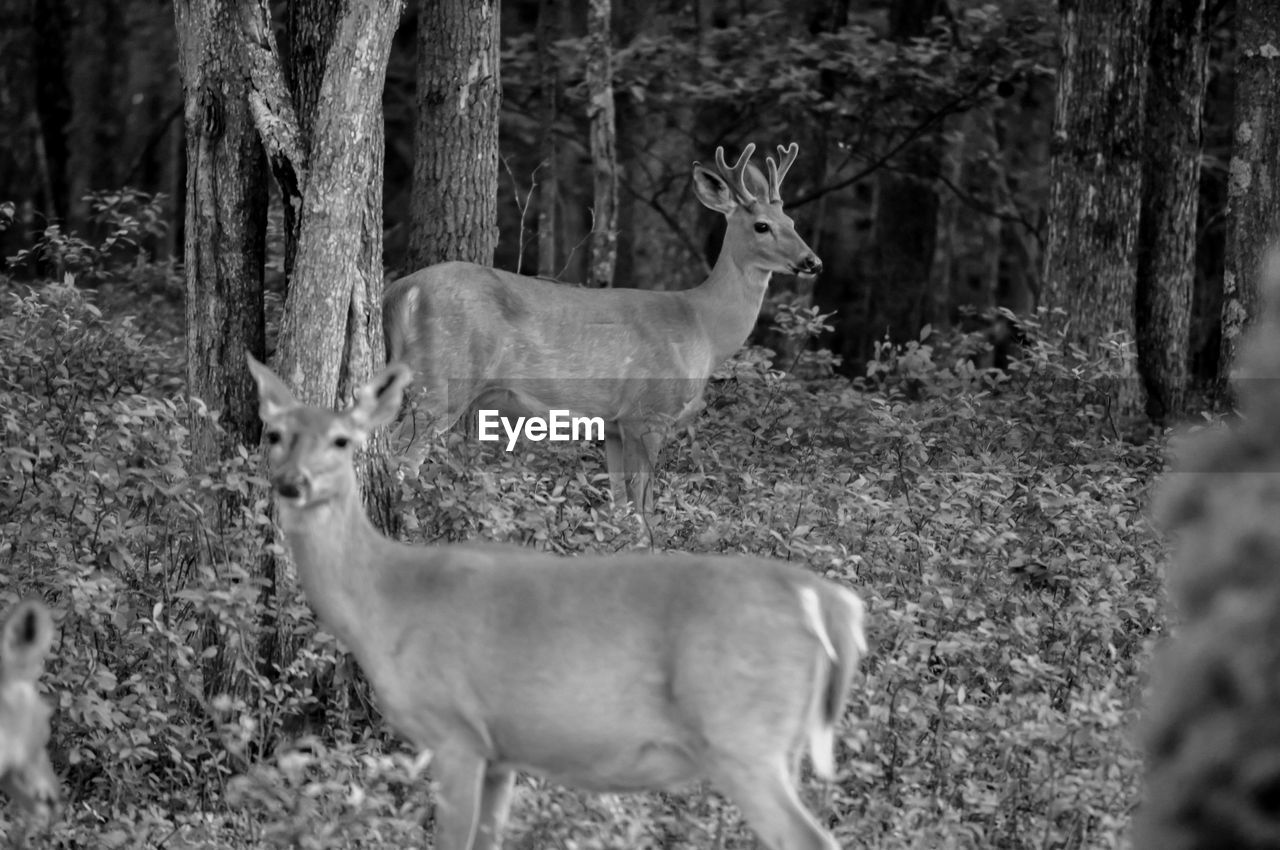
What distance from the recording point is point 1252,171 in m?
11.8

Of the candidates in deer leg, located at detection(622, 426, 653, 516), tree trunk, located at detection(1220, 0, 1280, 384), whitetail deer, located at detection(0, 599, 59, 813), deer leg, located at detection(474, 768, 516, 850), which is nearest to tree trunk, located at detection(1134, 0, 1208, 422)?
tree trunk, located at detection(1220, 0, 1280, 384)

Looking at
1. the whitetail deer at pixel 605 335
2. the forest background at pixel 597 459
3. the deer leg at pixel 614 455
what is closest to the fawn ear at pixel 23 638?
the forest background at pixel 597 459

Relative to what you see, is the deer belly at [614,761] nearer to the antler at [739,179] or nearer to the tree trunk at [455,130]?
the tree trunk at [455,130]

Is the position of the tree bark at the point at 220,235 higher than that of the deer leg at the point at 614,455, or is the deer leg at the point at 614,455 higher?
the tree bark at the point at 220,235

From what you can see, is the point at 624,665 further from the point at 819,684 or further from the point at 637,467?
the point at 637,467

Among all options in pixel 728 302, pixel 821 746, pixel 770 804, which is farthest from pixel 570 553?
pixel 728 302

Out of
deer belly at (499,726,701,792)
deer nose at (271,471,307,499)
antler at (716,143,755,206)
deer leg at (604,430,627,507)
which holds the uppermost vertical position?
antler at (716,143,755,206)

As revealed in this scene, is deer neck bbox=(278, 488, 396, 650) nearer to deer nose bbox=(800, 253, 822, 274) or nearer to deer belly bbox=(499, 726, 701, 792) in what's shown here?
deer belly bbox=(499, 726, 701, 792)

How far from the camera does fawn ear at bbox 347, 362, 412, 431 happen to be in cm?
568

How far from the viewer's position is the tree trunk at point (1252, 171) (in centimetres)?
1168

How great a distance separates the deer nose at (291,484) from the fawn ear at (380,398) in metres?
0.28

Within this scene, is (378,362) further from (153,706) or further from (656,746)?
(656,746)

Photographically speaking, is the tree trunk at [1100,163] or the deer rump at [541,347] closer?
the deer rump at [541,347]

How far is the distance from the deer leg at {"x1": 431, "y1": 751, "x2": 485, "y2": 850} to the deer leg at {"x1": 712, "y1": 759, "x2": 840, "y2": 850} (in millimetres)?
729
